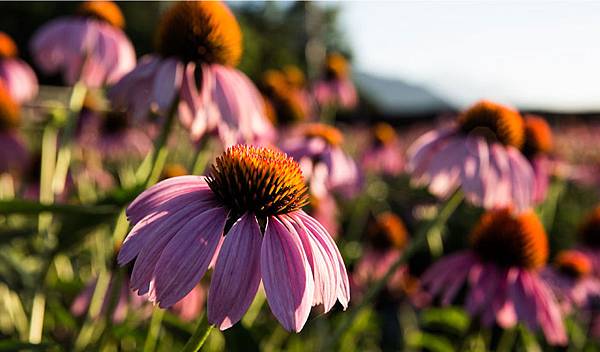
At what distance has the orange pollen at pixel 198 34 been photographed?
127 centimetres

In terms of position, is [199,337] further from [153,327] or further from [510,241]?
[510,241]

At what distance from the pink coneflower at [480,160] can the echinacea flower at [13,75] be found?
1.41m

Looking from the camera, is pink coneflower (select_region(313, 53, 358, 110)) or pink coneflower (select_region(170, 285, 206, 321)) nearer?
Result: pink coneflower (select_region(170, 285, 206, 321))

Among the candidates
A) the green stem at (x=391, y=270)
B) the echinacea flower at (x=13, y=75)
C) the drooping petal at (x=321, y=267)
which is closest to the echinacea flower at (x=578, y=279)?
the green stem at (x=391, y=270)

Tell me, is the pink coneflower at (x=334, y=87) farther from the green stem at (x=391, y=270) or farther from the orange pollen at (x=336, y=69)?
the green stem at (x=391, y=270)

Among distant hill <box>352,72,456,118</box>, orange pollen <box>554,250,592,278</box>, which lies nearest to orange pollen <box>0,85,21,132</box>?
orange pollen <box>554,250,592,278</box>

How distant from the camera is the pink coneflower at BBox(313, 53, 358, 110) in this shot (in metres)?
3.94

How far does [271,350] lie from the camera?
1.66 m

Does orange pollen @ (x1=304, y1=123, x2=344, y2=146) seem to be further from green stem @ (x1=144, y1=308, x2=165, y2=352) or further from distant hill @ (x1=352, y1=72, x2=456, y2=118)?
distant hill @ (x1=352, y1=72, x2=456, y2=118)

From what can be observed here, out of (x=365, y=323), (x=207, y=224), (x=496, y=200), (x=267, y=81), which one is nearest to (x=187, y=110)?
(x=207, y=224)

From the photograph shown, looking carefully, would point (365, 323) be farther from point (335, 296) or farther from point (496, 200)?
point (335, 296)

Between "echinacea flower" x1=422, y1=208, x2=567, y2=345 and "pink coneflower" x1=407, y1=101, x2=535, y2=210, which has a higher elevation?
"pink coneflower" x1=407, y1=101, x2=535, y2=210

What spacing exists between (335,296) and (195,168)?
69 centimetres

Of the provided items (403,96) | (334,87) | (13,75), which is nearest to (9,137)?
(13,75)
